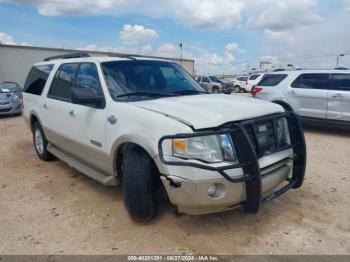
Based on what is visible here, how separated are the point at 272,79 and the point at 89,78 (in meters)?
6.96

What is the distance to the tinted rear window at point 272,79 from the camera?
912 cm

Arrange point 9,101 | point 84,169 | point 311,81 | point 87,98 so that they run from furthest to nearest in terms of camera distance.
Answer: point 9,101, point 311,81, point 84,169, point 87,98

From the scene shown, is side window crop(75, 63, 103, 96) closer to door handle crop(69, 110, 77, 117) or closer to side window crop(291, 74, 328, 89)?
door handle crop(69, 110, 77, 117)

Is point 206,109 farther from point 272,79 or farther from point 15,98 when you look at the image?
point 15,98

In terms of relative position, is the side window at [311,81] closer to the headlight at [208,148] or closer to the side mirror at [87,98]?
the headlight at [208,148]

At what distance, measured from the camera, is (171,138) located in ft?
8.86

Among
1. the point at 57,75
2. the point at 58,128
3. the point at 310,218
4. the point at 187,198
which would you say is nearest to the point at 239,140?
the point at 187,198

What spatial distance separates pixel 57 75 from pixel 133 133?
8.07ft

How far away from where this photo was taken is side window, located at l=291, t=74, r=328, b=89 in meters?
8.16

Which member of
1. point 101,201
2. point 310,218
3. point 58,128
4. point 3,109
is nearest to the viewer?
point 310,218

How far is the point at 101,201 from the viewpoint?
3887 mm

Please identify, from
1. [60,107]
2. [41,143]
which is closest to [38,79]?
[41,143]

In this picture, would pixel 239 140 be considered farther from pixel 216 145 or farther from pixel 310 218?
Result: pixel 310 218

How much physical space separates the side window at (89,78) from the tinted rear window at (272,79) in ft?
21.8
